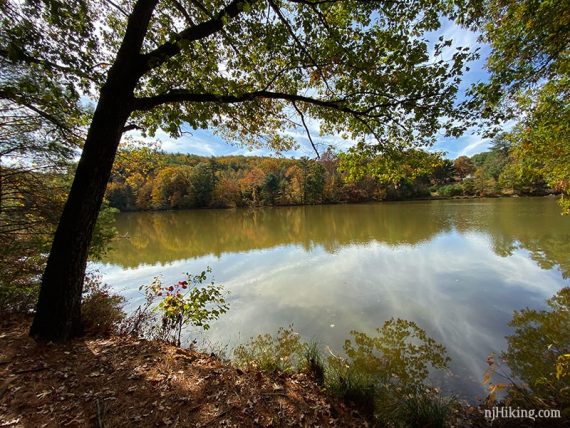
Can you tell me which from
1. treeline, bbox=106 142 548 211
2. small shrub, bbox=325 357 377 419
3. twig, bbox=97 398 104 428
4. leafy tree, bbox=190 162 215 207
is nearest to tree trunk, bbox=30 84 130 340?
twig, bbox=97 398 104 428

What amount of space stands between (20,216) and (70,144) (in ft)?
4.04

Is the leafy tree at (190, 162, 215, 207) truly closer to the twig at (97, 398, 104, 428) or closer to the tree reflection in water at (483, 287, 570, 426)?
the tree reflection in water at (483, 287, 570, 426)

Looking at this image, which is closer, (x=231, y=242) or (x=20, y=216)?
(x=20, y=216)

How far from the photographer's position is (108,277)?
8289mm

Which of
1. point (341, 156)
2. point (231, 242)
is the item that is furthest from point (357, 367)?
point (231, 242)

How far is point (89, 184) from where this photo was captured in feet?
8.09

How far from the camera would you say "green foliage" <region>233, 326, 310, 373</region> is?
133 inches

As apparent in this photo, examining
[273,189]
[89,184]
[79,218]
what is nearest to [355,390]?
[79,218]

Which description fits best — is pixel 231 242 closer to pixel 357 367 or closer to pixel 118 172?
pixel 118 172

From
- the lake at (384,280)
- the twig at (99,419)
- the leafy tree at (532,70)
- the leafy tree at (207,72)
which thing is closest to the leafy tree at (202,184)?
the lake at (384,280)

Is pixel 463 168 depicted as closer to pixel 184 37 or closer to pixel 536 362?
pixel 536 362

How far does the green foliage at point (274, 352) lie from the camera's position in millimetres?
3380

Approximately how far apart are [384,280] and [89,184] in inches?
274

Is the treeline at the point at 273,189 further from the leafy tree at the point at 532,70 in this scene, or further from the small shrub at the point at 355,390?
the small shrub at the point at 355,390
